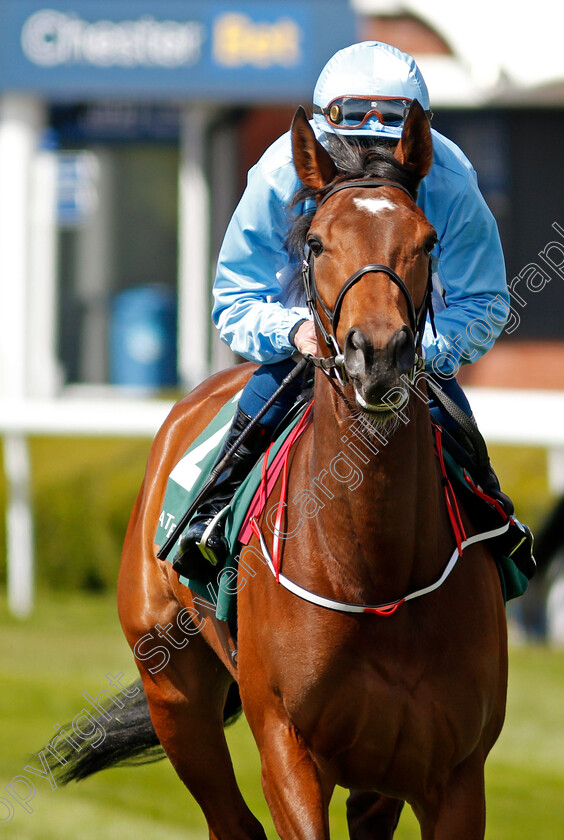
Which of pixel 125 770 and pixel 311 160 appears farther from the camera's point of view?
pixel 125 770

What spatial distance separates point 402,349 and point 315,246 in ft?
1.25

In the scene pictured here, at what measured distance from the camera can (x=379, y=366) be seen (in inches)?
87.5

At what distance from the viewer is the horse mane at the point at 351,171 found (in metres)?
2.63

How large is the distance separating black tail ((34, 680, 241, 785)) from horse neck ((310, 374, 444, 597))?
146 cm

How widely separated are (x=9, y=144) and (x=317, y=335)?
8.08 meters

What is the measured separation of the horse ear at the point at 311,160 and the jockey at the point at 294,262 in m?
0.11

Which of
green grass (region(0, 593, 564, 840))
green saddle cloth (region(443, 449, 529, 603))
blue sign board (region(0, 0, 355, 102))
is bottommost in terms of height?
green grass (region(0, 593, 564, 840))

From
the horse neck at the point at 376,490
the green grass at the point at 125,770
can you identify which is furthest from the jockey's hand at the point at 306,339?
the green grass at the point at 125,770

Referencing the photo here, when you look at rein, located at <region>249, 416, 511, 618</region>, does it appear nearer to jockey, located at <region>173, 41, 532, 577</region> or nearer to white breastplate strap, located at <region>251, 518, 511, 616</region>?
white breastplate strap, located at <region>251, 518, 511, 616</region>

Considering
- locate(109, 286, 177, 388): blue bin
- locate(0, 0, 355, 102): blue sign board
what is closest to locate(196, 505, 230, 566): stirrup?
locate(0, 0, 355, 102): blue sign board

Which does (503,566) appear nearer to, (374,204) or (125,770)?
(374,204)

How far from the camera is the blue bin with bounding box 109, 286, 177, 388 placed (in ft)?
38.4

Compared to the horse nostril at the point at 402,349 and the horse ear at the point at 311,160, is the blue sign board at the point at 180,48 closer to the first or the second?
the horse ear at the point at 311,160

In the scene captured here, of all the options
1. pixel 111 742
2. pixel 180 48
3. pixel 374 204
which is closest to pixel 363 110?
pixel 374 204
